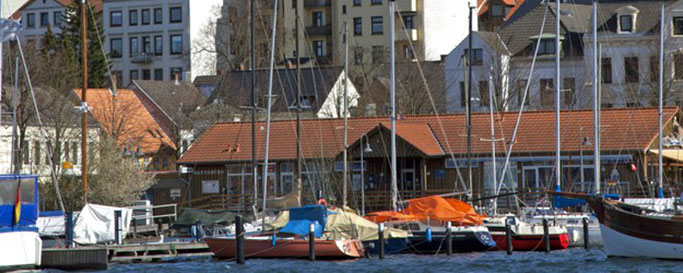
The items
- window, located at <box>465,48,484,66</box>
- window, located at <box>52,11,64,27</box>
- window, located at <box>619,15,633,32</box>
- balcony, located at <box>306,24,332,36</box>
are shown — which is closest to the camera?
window, located at <box>619,15,633,32</box>

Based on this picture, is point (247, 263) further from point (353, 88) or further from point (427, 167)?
point (353, 88)

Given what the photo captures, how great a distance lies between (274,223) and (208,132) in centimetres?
2360

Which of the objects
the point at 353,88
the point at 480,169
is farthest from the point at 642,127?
the point at 353,88

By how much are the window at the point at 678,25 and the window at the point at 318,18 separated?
47124 mm

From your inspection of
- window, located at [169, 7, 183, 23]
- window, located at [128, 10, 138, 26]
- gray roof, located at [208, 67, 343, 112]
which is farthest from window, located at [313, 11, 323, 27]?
gray roof, located at [208, 67, 343, 112]

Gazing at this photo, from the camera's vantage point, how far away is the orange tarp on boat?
47.3 m

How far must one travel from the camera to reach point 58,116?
7169 cm

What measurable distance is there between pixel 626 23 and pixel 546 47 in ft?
17.1

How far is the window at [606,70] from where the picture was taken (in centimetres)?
7988

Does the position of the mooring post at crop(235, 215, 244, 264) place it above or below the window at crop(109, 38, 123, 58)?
below

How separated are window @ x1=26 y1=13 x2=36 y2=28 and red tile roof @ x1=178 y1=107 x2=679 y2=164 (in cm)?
6767

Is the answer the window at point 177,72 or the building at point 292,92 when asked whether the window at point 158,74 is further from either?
the building at point 292,92

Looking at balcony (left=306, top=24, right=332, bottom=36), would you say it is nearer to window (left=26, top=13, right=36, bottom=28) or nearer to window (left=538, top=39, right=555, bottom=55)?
window (left=26, top=13, right=36, bottom=28)

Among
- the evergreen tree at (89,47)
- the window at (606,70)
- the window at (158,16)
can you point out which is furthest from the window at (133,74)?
the window at (606,70)
